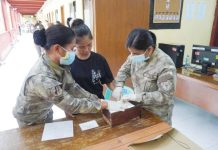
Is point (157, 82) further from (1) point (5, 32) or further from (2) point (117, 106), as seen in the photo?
(1) point (5, 32)

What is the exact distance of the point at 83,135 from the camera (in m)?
1.12

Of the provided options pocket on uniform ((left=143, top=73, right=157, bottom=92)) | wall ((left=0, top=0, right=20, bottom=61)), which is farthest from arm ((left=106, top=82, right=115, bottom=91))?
wall ((left=0, top=0, right=20, bottom=61))

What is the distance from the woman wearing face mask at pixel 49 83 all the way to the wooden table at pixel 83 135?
111 millimetres

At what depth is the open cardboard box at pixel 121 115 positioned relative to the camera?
1184 millimetres

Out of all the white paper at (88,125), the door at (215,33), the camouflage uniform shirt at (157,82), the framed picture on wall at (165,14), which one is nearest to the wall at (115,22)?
the framed picture on wall at (165,14)

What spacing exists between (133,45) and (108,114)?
51cm

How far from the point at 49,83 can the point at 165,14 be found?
8.73ft

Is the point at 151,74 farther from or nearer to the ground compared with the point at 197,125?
farther from the ground

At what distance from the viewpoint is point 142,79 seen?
56.7 inches

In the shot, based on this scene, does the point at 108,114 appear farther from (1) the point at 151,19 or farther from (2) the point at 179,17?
(2) the point at 179,17

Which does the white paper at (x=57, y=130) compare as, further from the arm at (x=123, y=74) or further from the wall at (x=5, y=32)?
the wall at (x=5, y=32)

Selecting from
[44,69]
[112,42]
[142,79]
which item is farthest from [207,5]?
[44,69]

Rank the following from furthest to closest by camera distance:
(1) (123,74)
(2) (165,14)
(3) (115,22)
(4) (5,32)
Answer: (4) (5,32)
(2) (165,14)
(3) (115,22)
(1) (123,74)

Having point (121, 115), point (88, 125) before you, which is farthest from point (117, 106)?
point (88, 125)
